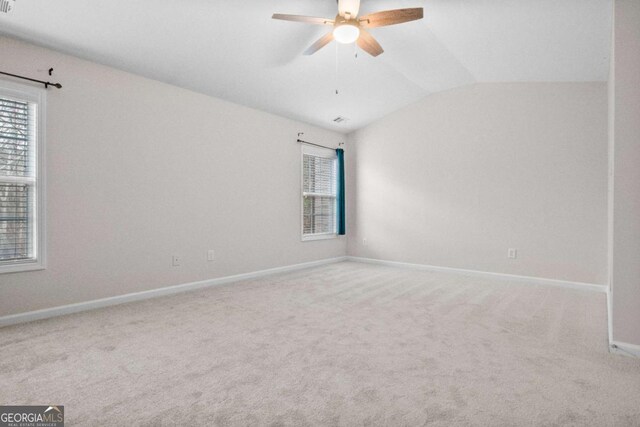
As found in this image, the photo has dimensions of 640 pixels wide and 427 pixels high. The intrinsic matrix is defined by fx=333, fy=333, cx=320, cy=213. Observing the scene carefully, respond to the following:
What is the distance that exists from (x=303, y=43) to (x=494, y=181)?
3.19 meters

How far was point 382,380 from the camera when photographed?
1.87m

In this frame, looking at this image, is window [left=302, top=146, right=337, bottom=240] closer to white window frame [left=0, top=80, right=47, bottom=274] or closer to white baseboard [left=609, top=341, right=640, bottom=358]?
white window frame [left=0, top=80, right=47, bottom=274]

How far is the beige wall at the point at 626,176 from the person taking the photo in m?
2.21

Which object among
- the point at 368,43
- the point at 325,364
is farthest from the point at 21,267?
the point at 368,43

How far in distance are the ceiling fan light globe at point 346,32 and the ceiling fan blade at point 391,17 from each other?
76mm

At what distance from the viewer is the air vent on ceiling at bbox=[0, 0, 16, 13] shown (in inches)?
93.6

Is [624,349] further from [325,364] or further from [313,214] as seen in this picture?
[313,214]

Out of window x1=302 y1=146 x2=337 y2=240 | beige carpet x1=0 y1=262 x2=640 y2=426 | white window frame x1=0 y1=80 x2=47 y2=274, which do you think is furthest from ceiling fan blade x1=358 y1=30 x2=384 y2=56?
white window frame x1=0 y1=80 x2=47 y2=274

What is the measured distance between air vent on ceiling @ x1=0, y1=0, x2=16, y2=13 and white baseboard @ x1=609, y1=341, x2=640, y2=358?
486 centimetres

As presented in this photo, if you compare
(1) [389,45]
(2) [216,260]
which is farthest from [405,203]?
(2) [216,260]

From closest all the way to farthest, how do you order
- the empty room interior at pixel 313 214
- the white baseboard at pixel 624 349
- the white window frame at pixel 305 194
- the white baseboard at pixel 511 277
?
the empty room interior at pixel 313 214, the white baseboard at pixel 624 349, the white baseboard at pixel 511 277, the white window frame at pixel 305 194

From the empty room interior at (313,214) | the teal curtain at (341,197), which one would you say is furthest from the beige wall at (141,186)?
the teal curtain at (341,197)

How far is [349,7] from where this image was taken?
2.50m

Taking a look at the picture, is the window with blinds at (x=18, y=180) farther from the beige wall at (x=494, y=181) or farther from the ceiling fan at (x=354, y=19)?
the beige wall at (x=494, y=181)
